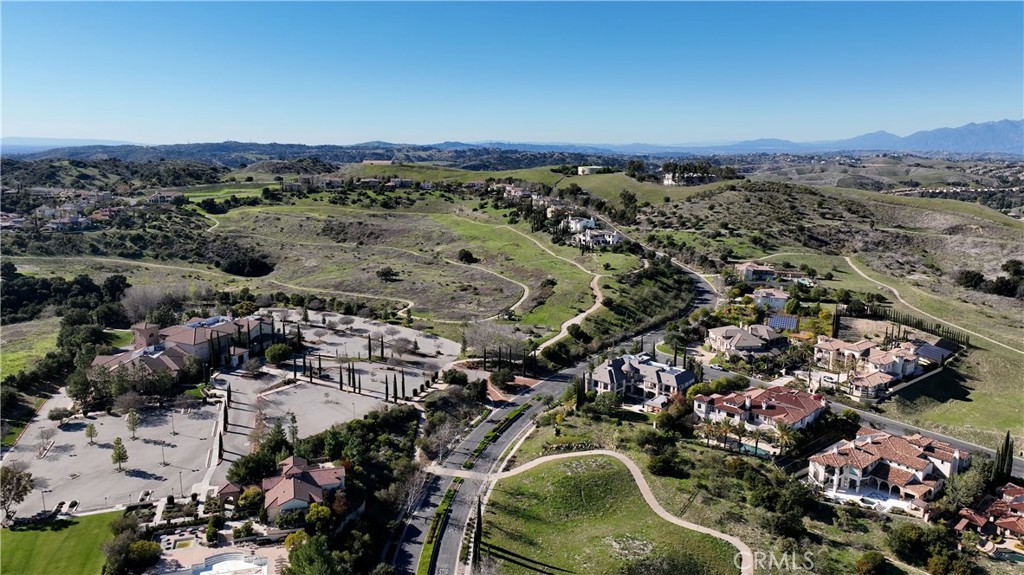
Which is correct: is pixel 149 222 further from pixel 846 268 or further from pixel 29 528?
pixel 846 268

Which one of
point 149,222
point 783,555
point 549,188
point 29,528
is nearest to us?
point 783,555

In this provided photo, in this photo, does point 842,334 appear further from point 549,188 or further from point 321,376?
point 549,188

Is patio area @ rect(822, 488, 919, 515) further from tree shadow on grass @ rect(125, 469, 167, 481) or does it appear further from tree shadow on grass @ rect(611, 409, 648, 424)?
tree shadow on grass @ rect(125, 469, 167, 481)

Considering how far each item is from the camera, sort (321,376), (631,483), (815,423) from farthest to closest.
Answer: (321,376), (815,423), (631,483)

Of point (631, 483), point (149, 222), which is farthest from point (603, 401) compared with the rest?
point (149, 222)

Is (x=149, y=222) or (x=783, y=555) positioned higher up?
(x=149, y=222)

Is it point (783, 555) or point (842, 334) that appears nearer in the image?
point (783, 555)

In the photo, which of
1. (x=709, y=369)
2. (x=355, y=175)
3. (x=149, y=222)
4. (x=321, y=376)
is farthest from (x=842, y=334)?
(x=355, y=175)
